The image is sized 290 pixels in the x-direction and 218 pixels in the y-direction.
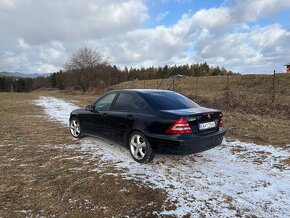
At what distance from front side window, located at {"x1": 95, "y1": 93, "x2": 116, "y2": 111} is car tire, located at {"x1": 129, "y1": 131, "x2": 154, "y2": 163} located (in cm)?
125

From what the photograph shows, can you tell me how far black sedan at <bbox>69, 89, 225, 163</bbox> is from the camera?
5.30 metres

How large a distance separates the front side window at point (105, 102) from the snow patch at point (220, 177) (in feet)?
3.20

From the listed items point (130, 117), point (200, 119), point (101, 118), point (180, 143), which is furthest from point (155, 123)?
point (101, 118)

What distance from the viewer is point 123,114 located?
247 inches

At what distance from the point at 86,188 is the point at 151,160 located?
1.63 meters

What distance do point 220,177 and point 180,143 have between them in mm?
903

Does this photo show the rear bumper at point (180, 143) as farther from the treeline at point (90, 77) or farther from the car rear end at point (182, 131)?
the treeline at point (90, 77)

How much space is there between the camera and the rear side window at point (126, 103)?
243 inches

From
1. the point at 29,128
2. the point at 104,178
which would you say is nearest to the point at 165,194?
the point at 104,178

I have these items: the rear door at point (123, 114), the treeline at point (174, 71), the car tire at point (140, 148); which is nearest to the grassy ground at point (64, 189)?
the car tire at point (140, 148)

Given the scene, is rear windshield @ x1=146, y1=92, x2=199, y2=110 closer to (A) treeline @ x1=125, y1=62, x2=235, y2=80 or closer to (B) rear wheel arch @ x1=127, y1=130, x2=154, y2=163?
(B) rear wheel arch @ x1=127, y1=130, x2=154, y2=163

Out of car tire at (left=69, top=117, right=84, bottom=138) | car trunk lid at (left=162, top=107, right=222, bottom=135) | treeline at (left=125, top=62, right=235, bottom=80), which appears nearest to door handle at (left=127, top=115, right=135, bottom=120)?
car trunk lid at (left=162, top=107, right=222, bottom=135)

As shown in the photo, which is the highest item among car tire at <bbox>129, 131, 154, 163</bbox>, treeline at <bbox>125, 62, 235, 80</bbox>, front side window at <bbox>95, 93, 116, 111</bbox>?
treeline at <bbox>125, 62, 235, 80</bbox>

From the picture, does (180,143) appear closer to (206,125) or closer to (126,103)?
(206,125)
